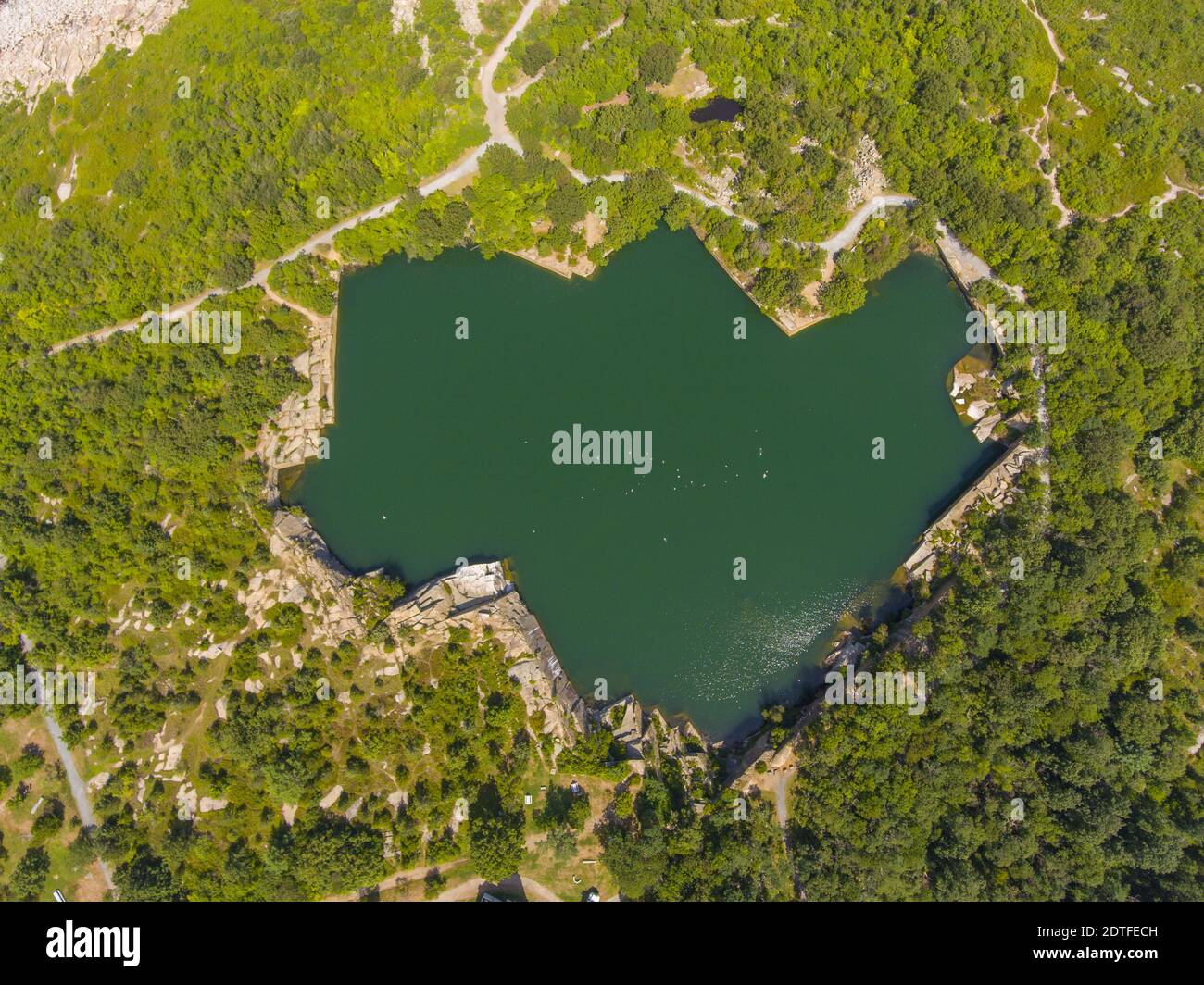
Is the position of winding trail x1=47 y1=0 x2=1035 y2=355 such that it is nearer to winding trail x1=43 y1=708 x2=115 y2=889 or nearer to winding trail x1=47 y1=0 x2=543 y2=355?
winding trail x1=47 y1=0 x2=543 y2=355

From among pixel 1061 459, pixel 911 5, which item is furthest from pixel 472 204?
pixel 1061 459

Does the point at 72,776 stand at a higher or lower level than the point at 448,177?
lower

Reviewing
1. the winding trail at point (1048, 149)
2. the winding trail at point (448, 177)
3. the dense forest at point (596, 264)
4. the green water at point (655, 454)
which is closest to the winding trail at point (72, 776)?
the dense forest at point (596, 264)

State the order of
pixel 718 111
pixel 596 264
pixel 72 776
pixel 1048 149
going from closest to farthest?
pixel 72 776
pixel 1048 149
pixel 596 264
pixel 718 111

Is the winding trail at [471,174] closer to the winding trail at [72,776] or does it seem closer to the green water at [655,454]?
the green water at [655,454]

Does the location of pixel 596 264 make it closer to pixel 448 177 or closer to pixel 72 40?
pixel 448 177

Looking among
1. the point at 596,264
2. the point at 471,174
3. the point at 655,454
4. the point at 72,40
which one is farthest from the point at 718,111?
the point at 72,40

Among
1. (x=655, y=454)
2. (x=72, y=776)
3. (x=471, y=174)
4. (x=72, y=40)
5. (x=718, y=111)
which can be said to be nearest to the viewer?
(x=72, y=776)
